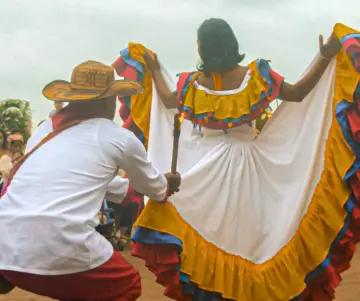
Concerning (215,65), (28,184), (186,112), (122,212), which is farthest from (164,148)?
(122,212)

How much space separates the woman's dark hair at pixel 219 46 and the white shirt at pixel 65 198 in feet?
3.72

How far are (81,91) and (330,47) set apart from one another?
161 cm

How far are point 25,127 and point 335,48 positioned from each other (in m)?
5.10

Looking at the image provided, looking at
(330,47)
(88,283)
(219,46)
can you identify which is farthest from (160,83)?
(88,283)

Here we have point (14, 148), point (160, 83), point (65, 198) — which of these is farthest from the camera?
point (14, 148)

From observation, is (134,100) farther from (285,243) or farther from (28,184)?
(28,184)

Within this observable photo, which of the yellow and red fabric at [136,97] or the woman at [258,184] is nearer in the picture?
the woman at [258,184]

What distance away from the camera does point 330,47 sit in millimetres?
3615

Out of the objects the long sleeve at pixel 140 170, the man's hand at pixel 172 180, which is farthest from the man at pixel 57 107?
the man's hand at pixel 172 180

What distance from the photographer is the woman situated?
3330mm

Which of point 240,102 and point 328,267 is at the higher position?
point 240,102

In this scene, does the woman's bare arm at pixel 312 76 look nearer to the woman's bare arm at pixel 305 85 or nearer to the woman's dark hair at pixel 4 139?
the woman's bare arm at pixel 305 85

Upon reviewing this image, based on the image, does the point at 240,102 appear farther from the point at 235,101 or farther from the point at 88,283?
the point at 88,283

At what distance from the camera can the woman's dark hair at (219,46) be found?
142 inches
